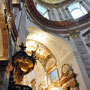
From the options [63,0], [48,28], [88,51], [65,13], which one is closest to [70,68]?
[88,51]

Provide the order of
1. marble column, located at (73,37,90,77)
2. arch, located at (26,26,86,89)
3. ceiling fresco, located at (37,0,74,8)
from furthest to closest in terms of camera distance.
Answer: ceiling fresco, located at (37,0,74,8), arch, located at (26,26,86,89), marble column, located at (73,37,90,77)

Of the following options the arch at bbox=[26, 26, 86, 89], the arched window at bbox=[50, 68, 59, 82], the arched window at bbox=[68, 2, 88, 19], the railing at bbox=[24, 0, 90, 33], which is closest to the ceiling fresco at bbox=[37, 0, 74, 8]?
the arched window at bbox=[68, 2, 88, 19]

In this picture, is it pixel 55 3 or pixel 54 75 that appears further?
pixel 55 3

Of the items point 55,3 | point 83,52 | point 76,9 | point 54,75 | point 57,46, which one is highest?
point 55,3

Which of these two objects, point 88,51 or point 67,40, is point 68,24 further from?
point 88,51

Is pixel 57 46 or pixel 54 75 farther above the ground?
pixel 57 46

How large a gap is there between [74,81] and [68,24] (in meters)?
5.66

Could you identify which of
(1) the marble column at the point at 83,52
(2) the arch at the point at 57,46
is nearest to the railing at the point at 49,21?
(2) the arch at the point at 57,46

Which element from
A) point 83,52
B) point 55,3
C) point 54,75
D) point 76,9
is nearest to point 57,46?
point 83,52

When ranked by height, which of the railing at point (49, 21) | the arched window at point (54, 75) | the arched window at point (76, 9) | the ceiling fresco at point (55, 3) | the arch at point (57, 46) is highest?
the ceiling fresco at point (55, 3)

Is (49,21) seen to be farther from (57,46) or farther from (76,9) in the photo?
(76,9)

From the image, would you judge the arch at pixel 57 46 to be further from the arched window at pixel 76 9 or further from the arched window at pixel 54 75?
the arched window at pixel 76 9

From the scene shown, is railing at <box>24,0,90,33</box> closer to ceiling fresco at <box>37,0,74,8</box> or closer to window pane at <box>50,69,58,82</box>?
window pane at <box>50,69,58,82</box>

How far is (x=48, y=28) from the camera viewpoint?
977 centimetres
